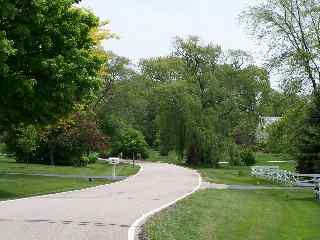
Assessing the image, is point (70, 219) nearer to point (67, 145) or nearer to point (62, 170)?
point (62, 170)

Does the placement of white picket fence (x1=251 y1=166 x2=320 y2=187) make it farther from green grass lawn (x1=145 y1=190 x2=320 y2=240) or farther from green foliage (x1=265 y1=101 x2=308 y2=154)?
green grass lawn (x1=145 y1=190 x2=320 y2=240)

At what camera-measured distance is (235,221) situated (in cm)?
1731

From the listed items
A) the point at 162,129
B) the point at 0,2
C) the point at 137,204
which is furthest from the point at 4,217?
the point at 162,129

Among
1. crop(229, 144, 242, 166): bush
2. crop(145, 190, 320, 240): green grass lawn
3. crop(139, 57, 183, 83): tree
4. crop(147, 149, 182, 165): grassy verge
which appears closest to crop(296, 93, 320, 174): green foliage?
crop(145, 190, 320, 240): green grass lawn

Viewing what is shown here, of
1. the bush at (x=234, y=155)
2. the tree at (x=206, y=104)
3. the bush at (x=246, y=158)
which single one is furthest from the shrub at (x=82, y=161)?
the bush at (x=246, y=158)

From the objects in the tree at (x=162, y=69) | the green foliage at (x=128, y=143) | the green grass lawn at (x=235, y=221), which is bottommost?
the green grass lawn at (x=235, y=221)

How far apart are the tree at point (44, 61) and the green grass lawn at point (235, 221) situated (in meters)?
6.88

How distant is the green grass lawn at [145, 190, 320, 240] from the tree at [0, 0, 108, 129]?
271 inches

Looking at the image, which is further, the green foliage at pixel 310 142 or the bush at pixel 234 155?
the bush at pixel 234 155

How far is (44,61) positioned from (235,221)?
1004 centimetres

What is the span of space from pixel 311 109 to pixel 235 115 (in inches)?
1153

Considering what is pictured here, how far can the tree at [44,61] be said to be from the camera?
73.7 feet

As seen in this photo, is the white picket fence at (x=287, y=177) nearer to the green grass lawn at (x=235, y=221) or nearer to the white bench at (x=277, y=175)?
the white bench at (x=277, y=175)

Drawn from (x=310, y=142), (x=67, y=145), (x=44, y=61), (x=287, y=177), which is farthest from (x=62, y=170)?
(x=44, y=61)
